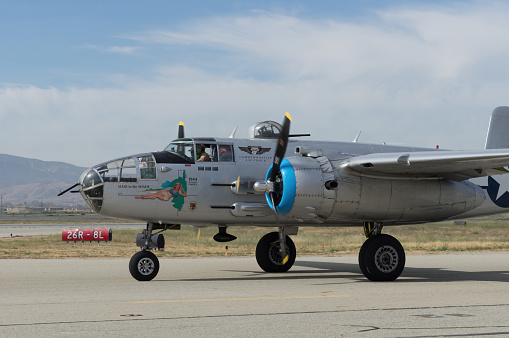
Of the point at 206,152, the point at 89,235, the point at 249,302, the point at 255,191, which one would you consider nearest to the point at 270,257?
the point at 255,191

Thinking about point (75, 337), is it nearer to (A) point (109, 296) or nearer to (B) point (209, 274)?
(A) point (109, 296)

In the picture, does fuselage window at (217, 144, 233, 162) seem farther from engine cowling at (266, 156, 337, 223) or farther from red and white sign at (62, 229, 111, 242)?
red and white sign at (62, 229, 111, 242)

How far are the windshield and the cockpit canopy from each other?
8.27 ft

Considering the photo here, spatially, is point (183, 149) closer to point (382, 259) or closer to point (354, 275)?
point (382, 259)

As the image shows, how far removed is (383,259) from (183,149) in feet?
22.6

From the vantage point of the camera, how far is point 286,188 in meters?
17.5

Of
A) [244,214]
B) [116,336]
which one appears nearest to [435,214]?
[244,214]

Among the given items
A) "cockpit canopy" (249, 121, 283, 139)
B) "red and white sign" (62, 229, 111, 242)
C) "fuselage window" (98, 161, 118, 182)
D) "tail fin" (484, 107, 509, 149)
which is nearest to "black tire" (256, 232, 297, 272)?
"cockpit canopy" (249, 121, 283, 139)

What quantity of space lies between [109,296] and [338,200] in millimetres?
6975

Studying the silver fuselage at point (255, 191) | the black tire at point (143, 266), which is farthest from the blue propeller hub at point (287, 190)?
the black tire at point (143, 266)

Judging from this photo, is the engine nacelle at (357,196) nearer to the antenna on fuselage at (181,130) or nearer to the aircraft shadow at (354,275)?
the aircraft shadow at (354,275)

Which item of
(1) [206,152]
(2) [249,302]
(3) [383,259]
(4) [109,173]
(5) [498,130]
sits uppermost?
(5) [498,130]

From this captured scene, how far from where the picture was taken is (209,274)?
68.6 ft

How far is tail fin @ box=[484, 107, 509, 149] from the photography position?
928 inches
